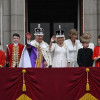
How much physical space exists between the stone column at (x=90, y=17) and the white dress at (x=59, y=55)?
4158 millimetres

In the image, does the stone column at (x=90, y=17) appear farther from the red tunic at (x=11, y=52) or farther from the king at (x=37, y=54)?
the king at (x=37, y=54)

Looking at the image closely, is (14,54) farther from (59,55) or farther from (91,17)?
(91,17)

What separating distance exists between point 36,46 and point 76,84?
205 cm

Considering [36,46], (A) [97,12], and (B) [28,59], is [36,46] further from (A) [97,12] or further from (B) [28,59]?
(A) [97,12]

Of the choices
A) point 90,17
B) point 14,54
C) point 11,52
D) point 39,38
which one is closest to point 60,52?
point 39,38

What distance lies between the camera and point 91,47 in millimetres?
12453

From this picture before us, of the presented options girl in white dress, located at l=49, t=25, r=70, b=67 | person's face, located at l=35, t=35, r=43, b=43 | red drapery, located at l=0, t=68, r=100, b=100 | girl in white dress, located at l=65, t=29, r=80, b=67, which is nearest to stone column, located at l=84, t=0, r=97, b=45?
girl in white dress, located at l=65, t=29, r=80, b=67

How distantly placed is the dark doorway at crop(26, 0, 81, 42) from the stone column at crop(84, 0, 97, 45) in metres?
1.20

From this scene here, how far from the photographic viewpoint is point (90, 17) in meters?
15.9

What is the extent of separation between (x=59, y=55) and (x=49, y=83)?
5.85ft

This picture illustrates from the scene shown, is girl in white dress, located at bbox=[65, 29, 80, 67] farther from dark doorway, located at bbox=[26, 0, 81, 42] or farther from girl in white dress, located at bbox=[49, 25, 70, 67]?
dark doorway, located at bbox=[26, 0, 81, 42]

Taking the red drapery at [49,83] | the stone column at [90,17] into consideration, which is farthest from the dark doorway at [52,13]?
the red drapery at [49,83]

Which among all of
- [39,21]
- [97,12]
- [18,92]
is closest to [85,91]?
[18,92]

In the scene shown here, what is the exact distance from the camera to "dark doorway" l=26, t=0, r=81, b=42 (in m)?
17.2
